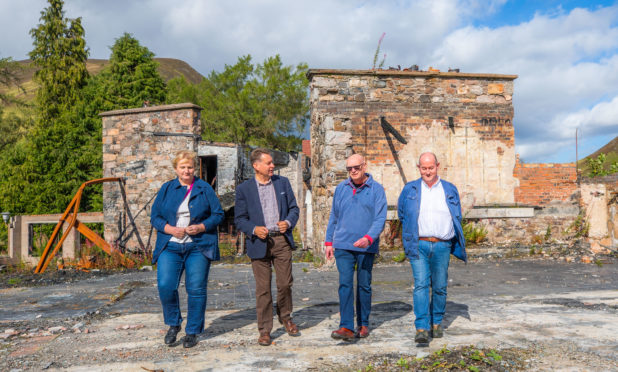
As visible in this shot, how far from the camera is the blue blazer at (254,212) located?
4215 millimetres

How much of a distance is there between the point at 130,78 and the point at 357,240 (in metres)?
22.6

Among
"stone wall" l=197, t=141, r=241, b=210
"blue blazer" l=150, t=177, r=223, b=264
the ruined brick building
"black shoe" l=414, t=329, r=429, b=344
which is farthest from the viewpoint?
"stone wall" l=197, t=141, r=241, b=210

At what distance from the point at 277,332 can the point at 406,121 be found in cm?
737

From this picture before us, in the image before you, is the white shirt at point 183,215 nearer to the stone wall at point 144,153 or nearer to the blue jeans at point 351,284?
the blue jeans at point 351,284

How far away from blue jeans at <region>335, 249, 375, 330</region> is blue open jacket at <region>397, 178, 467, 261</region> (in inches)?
15.0

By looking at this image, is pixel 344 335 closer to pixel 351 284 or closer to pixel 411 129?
pixel 351 284

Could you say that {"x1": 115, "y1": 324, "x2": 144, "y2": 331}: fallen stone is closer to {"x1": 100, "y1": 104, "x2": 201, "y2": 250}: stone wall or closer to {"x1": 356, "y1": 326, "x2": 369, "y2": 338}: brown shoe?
{"x1": 356, "y1": 326, "x2": 369, "y2": 338}: brown shoe

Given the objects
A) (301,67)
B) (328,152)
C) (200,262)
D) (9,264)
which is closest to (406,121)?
(328,152)

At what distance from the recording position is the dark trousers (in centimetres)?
417

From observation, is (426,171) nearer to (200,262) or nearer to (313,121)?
(200,262)

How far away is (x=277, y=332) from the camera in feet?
14.6

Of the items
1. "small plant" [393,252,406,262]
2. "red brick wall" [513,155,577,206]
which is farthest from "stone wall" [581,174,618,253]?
"small plant" [393,252,406,262]

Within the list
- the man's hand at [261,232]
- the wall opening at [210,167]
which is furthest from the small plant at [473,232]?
the wall opening at [210,167]

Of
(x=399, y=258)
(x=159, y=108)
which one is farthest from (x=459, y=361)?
(x=159, y=108)
